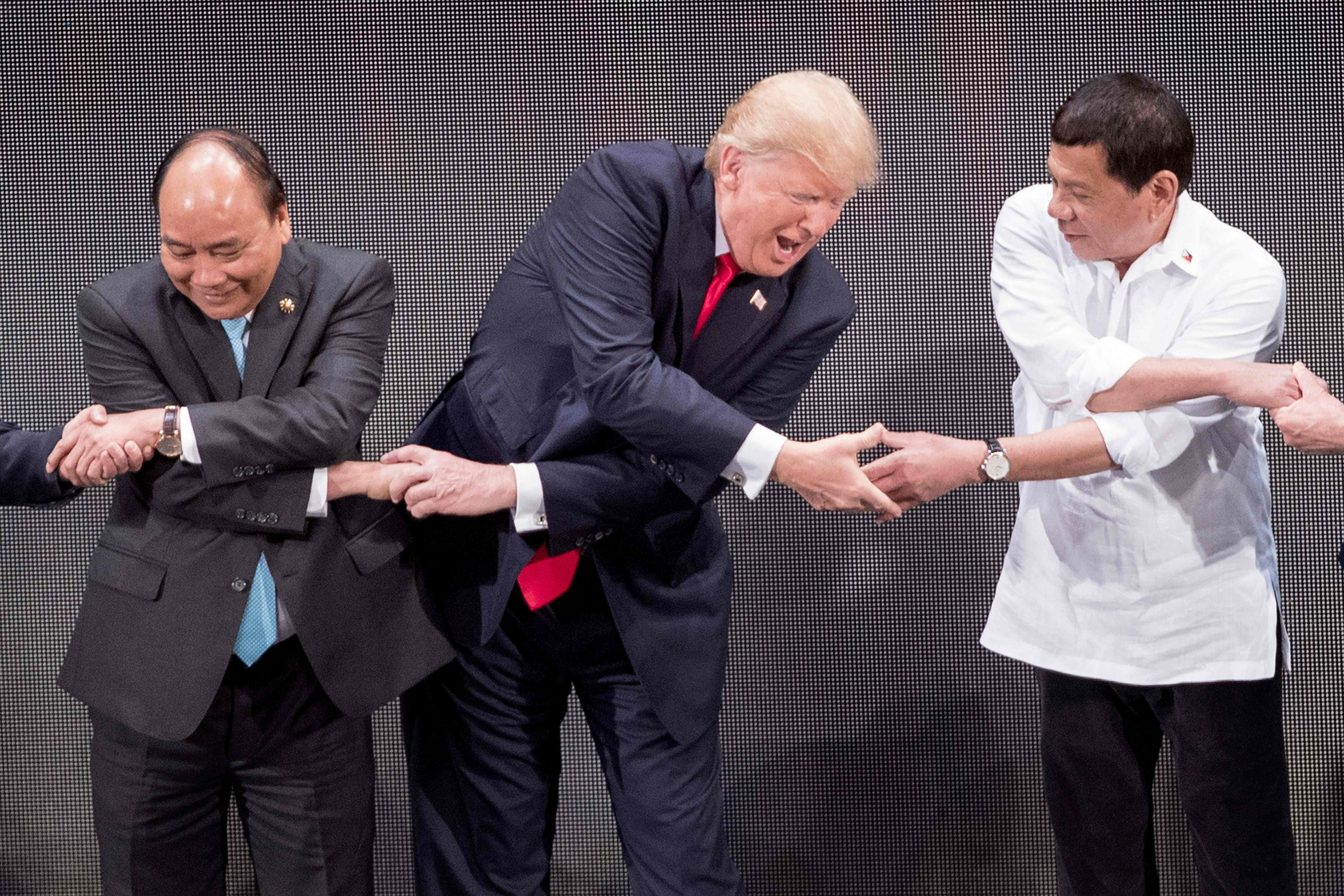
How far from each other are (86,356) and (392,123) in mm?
1257

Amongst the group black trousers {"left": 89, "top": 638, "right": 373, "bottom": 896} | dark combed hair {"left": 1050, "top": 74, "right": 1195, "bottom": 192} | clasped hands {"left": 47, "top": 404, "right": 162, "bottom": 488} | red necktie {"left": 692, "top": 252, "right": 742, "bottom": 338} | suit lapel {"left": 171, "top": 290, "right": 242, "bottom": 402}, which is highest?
dark combed hair {"left": 1050, "top": 74, "right": 1195, "bottom": 192}

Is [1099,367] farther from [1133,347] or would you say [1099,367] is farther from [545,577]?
[545,577]

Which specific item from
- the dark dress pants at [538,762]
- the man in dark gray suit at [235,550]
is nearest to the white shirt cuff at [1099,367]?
the dark dress pants at [538,762]

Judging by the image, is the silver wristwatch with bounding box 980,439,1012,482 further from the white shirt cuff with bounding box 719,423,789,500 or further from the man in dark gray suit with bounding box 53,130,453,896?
the man in dark gray suit with bounding box 53,130,453,896

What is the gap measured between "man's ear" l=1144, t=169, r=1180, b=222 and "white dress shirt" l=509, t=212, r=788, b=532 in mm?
760

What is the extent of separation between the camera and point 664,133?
3.21 metres

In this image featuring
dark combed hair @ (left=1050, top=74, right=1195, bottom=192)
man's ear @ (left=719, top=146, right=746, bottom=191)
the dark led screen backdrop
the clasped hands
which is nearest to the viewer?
the clasped hands

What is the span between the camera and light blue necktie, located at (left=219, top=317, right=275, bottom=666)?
2158mm

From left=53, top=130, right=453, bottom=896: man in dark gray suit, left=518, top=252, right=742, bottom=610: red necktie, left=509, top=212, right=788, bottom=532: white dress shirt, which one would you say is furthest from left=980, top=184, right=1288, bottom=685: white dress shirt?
left=53, top=130, right=453, bottom=896: man in dark gray suit

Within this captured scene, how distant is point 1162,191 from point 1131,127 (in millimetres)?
129

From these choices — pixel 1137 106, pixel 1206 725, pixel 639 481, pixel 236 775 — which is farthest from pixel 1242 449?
pixel 236 775

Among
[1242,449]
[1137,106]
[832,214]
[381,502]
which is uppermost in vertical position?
[1137,106]

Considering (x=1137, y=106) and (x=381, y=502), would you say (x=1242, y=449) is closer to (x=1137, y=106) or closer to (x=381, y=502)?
(x=1137, y=106)

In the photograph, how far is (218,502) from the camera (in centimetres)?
210
